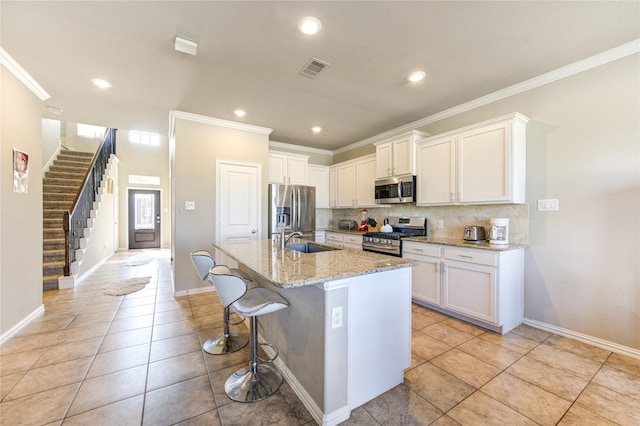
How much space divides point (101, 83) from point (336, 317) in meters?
3.55

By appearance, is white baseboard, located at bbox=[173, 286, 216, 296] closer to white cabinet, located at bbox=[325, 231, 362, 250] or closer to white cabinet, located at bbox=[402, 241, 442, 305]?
white cabinet, located at bbox=[325, 231, 362, 250]

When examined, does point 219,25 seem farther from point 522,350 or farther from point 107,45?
point 522,350

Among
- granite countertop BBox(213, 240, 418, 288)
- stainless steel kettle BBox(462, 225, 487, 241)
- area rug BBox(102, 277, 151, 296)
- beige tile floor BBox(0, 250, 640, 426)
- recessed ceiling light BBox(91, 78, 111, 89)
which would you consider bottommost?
beige tile floor BBox(0, 250, 640, 426)

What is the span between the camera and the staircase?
429 centimetres

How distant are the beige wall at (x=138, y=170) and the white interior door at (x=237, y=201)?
226 inches

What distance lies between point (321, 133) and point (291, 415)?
419 cm

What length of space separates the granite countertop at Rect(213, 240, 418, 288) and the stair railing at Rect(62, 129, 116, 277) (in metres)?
3.77

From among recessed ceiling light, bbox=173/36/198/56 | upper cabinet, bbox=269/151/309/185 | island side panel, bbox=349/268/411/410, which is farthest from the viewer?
upper cabinet, bbox=269/151/309/185

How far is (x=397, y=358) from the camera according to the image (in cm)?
186

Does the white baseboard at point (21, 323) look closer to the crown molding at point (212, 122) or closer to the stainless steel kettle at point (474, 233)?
the crown molding at point (212, 122)

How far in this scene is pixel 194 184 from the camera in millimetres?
3924

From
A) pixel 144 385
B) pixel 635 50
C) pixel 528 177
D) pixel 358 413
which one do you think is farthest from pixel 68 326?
pixel 635 50

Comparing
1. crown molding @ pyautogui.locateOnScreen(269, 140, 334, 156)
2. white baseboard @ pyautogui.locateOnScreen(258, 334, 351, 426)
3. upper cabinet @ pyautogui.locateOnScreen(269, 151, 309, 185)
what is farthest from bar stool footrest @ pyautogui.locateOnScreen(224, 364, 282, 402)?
crown molding @ pyautogui.locateOnScreen(269, 140, 334, 156)

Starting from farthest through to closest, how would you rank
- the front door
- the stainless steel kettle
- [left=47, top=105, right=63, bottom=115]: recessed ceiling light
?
the front door, [left=47, top=105, right=63, bottom=115]: recessed ceiling light, the stainless steel kettle
